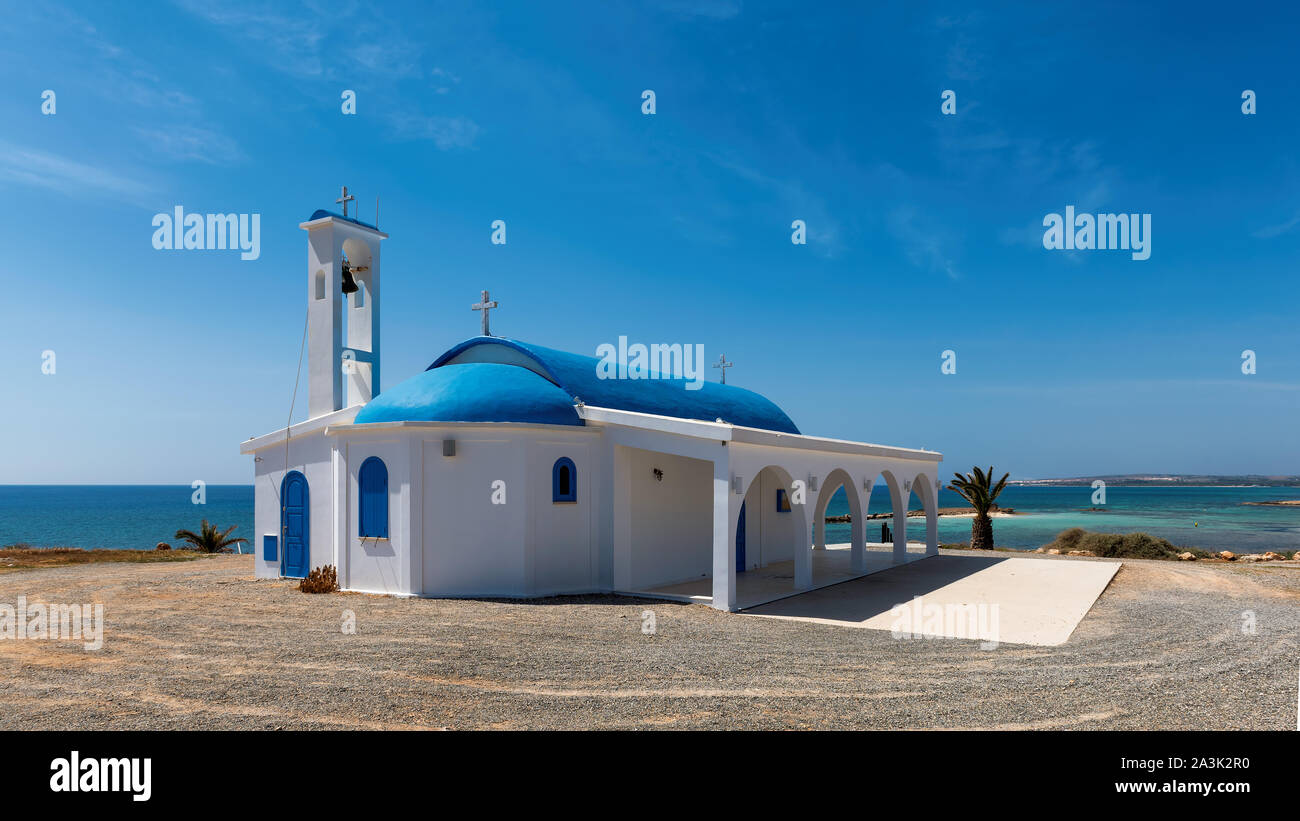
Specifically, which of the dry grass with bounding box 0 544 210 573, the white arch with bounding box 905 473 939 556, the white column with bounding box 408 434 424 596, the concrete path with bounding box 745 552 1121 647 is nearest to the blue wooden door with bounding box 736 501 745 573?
the concrete path with bounding box 745 552 1121 647

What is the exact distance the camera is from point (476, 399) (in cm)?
1401

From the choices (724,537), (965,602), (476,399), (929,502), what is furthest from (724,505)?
(929,502)

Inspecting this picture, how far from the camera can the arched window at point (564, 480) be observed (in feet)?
46.2

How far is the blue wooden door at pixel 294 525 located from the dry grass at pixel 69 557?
348 inches

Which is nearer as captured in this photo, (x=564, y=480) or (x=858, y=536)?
(x=564, y=480)

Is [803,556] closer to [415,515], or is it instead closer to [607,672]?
[415,515]

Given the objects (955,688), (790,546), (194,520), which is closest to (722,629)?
(955,688)

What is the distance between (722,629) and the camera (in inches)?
433

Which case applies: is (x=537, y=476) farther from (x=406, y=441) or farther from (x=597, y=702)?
(x=597, y=702)

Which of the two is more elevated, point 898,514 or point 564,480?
point 564,480

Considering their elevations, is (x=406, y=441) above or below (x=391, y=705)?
above

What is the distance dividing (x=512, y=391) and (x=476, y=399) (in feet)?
2.21

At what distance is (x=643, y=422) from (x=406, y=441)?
4.24 metres

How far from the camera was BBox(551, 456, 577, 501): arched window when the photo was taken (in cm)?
1407
